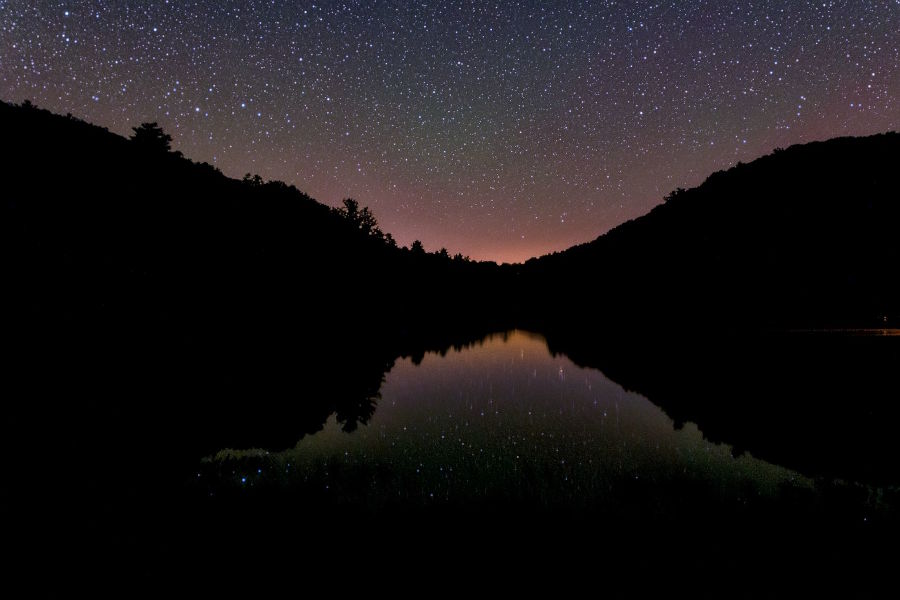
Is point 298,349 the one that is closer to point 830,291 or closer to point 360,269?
point 360,269

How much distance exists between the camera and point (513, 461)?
10625 millimetres

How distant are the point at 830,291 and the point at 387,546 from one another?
83.1m

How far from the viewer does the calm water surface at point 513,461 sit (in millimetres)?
8219

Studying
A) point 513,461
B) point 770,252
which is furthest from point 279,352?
point 770,252

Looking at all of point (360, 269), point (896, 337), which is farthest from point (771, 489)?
point (360, 269)

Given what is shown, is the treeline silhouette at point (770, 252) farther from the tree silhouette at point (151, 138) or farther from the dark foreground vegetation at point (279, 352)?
the tree silhouette at point (151, 138)

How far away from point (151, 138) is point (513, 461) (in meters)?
65.4

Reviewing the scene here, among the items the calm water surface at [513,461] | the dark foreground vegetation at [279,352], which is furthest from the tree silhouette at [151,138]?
the calm water surface at [513,461]

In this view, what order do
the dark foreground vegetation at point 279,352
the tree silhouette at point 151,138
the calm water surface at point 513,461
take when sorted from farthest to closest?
the tree silhouette at point 151,138, the calm water surface at point 513,461, the dark foreground vegetation at point 279,352

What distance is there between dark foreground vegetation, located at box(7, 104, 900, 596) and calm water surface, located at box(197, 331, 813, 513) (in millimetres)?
850

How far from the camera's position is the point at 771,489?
8570mm

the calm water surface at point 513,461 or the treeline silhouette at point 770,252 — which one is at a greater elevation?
the treeline silhouette at point 770,252

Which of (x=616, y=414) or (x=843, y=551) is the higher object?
(x=843, y=551)

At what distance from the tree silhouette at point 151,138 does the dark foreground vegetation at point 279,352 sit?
1.05 feet
